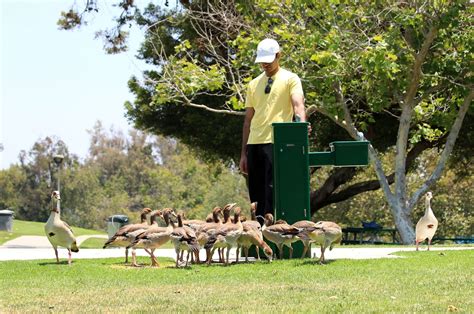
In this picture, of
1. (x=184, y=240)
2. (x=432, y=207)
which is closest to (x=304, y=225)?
(x=184, y=240)

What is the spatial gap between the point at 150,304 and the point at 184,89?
1874cm

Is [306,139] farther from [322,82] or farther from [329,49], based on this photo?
[322,82]

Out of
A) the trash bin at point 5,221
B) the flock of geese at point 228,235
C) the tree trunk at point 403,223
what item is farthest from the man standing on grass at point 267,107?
the trash bin at point 5,221

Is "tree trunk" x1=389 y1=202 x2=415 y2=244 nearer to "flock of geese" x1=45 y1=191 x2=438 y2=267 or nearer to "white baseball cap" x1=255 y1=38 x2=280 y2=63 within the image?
"flock of geese" x1=45 y1=191 x2=438 y2=267

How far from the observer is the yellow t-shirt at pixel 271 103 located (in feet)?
41.5

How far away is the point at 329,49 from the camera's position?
22828 mm

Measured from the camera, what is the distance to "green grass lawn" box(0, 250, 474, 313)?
771cm

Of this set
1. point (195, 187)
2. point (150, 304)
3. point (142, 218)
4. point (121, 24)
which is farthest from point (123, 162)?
point (150, 304)

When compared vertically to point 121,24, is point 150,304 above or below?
below

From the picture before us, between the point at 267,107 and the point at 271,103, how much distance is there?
0.26 feet

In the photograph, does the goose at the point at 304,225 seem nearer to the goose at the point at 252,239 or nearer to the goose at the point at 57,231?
the goose at the point at 252,239

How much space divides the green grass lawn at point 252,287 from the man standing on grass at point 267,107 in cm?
A: 153

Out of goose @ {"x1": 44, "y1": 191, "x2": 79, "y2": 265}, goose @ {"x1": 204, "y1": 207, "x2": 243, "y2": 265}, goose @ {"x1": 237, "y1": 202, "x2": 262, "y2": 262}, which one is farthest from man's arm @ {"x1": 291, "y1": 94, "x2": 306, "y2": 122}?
goose @ {"x1": 44, "y1": 191, "x2": 79, "y2": 265}

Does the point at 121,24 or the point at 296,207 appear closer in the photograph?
the point at 296,207
